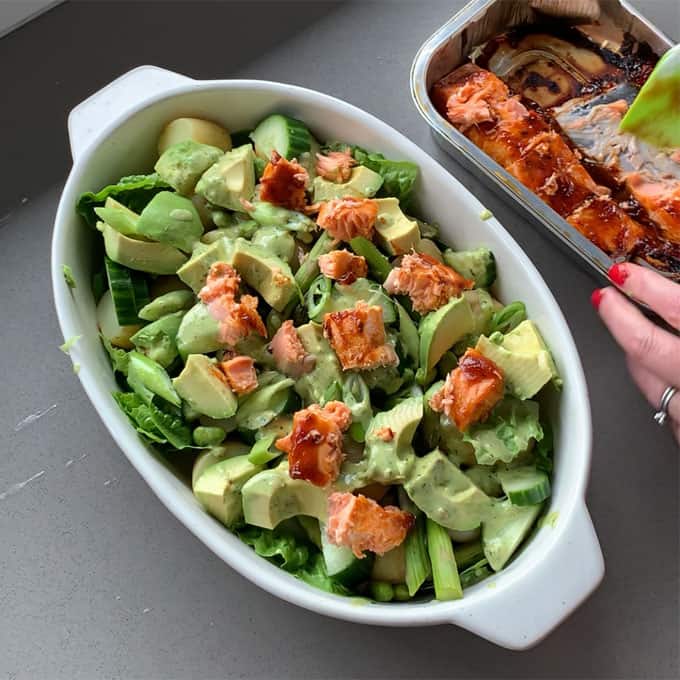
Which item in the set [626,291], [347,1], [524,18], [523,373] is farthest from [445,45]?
[523,373]

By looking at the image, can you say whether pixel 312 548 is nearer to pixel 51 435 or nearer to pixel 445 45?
pixel 51 435

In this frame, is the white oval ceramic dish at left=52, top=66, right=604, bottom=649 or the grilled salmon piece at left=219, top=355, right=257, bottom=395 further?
the grilled salmon piece at left=219, top=355, right=257, bottom=395

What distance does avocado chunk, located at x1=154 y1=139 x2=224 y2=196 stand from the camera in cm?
116

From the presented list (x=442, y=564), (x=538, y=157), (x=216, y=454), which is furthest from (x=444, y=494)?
(x=538, y=157)

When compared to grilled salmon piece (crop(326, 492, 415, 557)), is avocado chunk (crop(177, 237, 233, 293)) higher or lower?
higher

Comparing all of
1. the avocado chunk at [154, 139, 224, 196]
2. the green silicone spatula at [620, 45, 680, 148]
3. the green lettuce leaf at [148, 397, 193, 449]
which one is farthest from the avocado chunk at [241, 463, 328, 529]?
the green silicone spatula at [620, 45, 680, 148]

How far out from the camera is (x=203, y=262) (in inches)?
43.4

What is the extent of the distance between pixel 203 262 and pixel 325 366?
0.70 ft

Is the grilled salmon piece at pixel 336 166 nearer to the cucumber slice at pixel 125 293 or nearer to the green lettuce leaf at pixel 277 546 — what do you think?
the cucumber slice at pixel 125 293

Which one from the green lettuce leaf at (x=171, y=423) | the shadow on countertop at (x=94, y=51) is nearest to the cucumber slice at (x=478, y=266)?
the green lettuce leaf at (x=171, y=423)

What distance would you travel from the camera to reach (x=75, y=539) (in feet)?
4.08

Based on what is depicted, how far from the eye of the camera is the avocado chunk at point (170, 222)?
111 cm

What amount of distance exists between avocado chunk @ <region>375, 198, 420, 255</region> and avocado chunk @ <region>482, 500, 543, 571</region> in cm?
37

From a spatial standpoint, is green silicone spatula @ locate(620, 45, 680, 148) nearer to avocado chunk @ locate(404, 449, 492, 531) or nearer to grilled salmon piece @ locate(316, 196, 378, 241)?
grilled salmon piece @ locate(316, 196, 378, 241)
